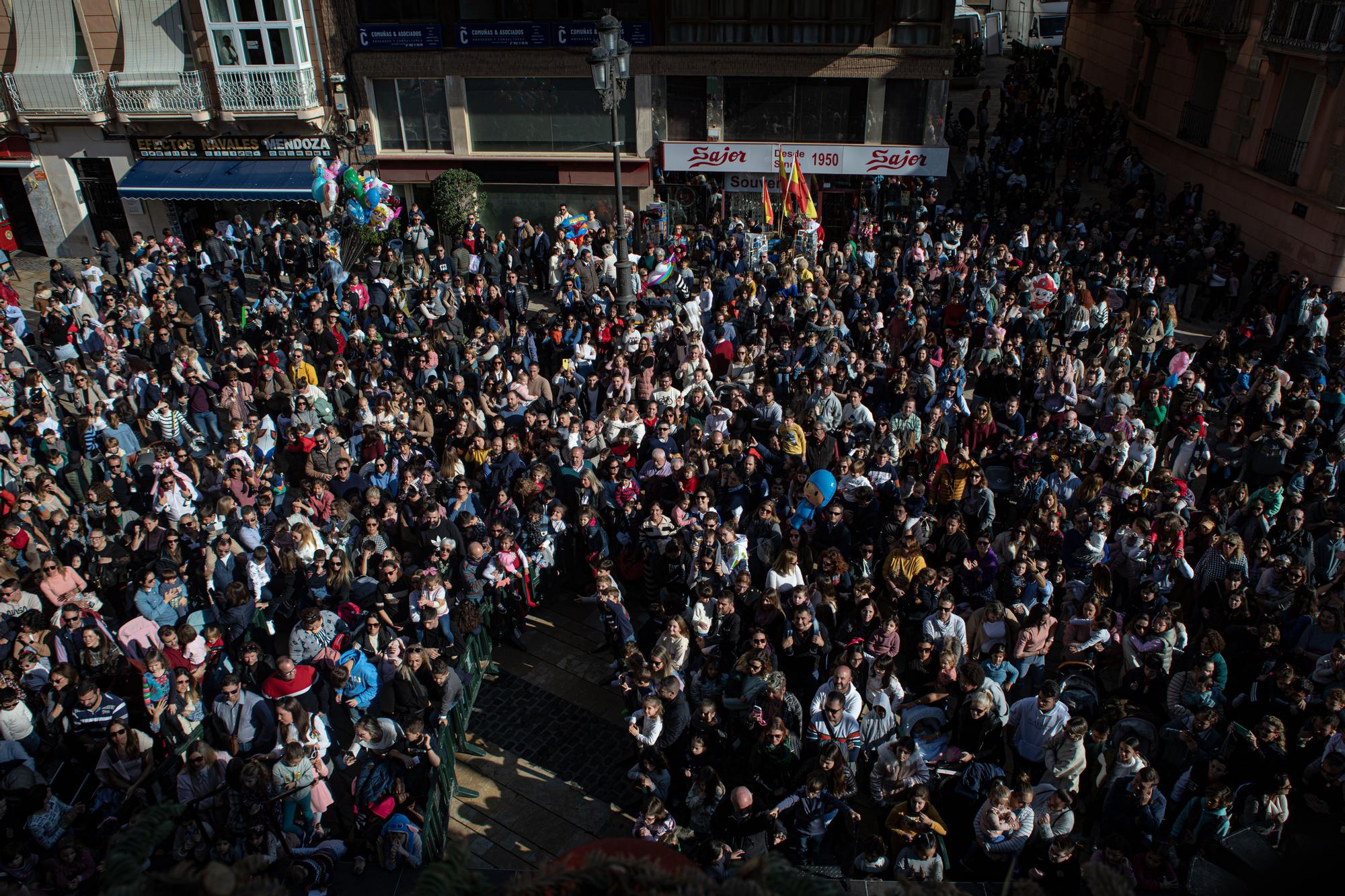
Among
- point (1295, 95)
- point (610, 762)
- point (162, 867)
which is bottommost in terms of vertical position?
point (610, 762)

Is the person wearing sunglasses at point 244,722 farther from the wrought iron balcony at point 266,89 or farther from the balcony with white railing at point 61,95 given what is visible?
the balcony with white railing at point 61,95

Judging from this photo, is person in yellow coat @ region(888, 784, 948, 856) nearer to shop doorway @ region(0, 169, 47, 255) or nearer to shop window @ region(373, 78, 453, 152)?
shop window @ region(373, 78, 453, 152)

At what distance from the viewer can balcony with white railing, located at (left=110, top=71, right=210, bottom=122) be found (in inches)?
885

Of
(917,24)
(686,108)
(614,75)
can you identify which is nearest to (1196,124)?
(917,24)

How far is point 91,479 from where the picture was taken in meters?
11.9

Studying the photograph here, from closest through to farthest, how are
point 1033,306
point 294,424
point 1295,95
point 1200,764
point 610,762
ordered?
point 1200,764 < point 610,762 < point 294,424 < point 1033,306 < point 1295,95

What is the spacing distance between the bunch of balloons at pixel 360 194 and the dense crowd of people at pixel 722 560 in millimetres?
2286

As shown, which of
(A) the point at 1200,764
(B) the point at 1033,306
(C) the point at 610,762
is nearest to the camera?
(A) the point at 1200,764

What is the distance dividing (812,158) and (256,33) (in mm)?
13925

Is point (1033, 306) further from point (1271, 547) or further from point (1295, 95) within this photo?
point (1295, 95)

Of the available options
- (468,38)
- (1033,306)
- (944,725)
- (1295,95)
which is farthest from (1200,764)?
(468,38)

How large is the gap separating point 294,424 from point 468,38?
579 inches

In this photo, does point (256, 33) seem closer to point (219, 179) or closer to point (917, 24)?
point (219, 179)

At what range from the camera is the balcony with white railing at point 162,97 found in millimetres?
22484
